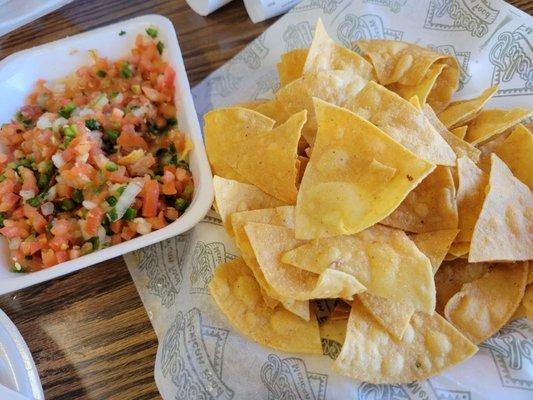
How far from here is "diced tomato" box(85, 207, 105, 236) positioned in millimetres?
1551

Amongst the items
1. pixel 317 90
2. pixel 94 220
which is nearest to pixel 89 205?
pixel 94 220

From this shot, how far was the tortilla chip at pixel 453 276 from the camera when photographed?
140 centimetres

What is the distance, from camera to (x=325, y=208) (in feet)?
4.44

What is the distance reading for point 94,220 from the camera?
155 cm

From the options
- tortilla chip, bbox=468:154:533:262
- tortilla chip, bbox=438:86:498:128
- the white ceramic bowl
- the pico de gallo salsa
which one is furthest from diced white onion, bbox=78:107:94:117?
tortilla chip, bbox=468:154:533:262

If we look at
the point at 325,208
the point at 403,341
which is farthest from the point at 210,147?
the point at 403,341

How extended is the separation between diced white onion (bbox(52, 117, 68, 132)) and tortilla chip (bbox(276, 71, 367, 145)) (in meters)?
0.68

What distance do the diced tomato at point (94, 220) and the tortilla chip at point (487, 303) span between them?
94 centimetres

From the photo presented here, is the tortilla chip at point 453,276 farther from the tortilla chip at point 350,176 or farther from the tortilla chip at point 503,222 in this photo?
the tortilla chip at point 350,176

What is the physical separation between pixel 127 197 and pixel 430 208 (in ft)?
2.66

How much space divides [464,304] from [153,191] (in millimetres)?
865

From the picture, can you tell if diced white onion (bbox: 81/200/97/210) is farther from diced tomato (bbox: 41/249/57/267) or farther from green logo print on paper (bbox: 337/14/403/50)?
green logo print on paper (bbox: 337/14/403/50)

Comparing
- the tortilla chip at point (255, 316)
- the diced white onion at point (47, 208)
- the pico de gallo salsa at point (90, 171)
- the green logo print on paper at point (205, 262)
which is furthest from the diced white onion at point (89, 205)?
the tortilla chip at point (255, 316)

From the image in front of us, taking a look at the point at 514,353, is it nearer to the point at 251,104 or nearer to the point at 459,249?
the point at 459,249
